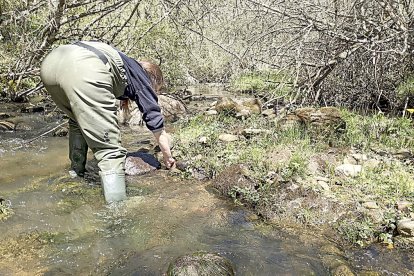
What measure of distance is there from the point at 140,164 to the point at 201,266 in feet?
7.02

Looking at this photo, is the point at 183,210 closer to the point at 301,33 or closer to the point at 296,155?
the point at 296,155

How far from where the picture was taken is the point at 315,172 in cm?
382

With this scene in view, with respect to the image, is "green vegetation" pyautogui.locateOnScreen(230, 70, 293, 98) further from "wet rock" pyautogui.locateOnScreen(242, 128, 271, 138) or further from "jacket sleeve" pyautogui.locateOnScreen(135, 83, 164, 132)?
"jacket sleeve" pyautogui.locateOnScreen(135, 83, 164, 132)

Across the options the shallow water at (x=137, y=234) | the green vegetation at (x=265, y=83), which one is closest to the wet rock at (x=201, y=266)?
the shallow water at (x=137, y=234)

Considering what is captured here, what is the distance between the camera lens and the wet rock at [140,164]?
4.22m

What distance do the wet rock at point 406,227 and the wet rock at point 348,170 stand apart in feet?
3.02

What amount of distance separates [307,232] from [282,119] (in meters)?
2.58

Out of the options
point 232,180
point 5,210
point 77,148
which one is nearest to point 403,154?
point 232,180

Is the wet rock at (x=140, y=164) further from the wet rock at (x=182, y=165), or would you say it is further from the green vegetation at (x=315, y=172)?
the green vegetation at (x=315, y=172)

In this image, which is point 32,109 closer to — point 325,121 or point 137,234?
point 325,121

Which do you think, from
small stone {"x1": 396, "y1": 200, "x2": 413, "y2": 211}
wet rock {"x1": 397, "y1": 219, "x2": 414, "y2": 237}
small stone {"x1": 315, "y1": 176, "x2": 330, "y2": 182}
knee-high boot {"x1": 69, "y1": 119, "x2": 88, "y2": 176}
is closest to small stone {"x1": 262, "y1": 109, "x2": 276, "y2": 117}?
small stone {"x1": 315, "y1": 176, "x2": 330, "y2": 182}

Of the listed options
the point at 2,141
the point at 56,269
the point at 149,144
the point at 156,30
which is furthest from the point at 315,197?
the point at 156,30

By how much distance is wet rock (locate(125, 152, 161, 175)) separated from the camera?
13.9 ft

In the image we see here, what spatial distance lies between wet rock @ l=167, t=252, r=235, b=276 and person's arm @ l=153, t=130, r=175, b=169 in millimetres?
1535
